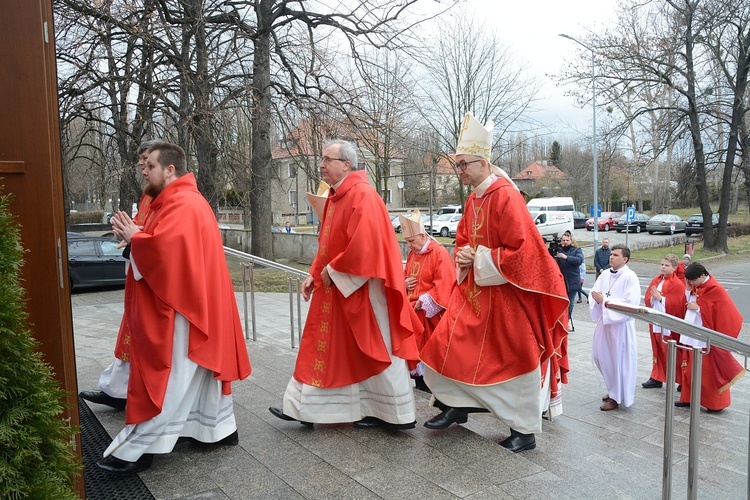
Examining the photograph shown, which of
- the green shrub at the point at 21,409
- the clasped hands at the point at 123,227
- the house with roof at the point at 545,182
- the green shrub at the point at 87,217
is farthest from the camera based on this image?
the house with roof at the point at 545,182

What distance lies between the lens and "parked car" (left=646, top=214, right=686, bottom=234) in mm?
35812

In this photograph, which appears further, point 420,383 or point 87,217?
point 87,217

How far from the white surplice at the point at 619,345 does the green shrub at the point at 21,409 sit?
5461 mm

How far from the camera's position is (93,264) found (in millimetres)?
14633

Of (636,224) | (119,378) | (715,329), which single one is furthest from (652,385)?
(636,224)

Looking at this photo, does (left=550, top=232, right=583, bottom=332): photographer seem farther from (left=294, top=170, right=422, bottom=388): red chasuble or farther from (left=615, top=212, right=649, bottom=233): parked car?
(left=615, top=212, right=649, bottom=233): parked car

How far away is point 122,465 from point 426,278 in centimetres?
324

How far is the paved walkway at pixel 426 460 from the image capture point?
316 cm

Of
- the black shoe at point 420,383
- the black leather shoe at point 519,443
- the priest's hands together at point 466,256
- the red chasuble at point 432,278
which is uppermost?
the priest's hands together at point 466,256

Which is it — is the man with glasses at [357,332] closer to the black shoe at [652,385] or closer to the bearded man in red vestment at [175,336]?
the bearded man in red vestment at [175,336]

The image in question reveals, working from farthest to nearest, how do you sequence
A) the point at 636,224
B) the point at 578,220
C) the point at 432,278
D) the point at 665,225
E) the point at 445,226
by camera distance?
the point at 578,220 → the point at 636,224 → the point at 665,225 → the point at 445,226 → the point at 432,278

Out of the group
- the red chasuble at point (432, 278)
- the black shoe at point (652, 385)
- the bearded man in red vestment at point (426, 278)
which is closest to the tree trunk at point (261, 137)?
the bearded man in red vestment at point (426, 278)

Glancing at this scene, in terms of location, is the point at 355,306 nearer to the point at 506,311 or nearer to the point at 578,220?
the point at 506,311

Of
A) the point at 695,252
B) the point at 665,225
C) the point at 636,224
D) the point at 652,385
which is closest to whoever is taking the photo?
the point at 652,385
